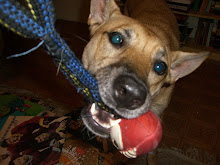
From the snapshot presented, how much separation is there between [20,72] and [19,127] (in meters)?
1.45

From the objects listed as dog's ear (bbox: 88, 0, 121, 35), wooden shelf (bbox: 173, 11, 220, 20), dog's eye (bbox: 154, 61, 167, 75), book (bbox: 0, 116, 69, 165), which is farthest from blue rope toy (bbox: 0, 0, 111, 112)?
wooden shelf (bbox: 173, 11, 220, 20)

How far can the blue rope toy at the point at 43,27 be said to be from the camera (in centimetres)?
56

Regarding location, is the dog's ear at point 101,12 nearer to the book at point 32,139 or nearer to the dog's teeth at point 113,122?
the dog's teeth at point 113,122

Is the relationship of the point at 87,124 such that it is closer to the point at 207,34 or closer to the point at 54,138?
the point at 54,138

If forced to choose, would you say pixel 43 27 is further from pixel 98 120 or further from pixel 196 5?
pixel 196 5

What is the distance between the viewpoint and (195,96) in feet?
11.4

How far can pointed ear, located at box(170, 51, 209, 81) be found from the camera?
181 centimetres

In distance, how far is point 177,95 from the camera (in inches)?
135

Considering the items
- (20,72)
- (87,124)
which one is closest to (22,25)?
(87,124)

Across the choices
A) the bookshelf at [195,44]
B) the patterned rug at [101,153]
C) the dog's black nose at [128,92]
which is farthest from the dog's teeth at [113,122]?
the bookshelf at [195,44]

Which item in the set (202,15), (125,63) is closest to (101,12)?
(125,63)

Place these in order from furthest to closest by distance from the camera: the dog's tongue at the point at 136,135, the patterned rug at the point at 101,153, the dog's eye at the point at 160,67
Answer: the patterned rug at the point at 101,153 → the dog's eye at the point at 160,67 → the dog's tongue at the point at 136,135

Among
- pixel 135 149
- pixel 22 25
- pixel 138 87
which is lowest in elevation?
pixel 135 149

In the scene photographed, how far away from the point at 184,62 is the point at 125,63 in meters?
0.91
